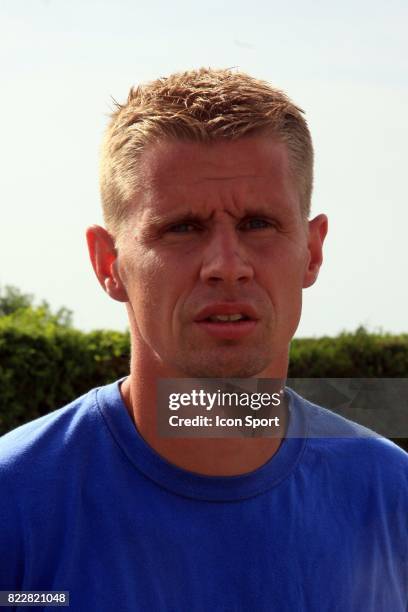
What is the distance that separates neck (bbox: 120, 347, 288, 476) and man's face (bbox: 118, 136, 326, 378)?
0.29 ft

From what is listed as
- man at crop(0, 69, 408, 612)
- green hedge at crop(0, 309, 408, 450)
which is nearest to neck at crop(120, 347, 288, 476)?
man at crop(0, 69, 408, 612)

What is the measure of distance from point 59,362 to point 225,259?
7.48 metres

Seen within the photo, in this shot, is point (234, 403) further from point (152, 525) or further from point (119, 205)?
point (119, 205)

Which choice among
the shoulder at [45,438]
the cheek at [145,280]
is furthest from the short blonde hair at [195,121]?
the shoulder at [45,438]

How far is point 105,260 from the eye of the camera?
2.77m

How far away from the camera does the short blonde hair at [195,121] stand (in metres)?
2.53

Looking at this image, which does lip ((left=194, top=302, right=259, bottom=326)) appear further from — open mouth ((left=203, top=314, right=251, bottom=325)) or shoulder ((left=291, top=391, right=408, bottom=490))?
shoulder ((left=291, top=391, right=408, bottom=490))

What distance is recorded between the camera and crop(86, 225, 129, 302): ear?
8.86 ft

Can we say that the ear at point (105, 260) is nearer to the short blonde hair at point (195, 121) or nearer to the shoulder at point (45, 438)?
the short blonde hair at point (195, 121)

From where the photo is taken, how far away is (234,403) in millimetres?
2576

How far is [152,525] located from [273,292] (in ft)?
2.34

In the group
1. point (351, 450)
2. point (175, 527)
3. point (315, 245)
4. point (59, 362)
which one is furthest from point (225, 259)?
point (59, 362)

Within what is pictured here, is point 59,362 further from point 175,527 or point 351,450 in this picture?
point 175,527

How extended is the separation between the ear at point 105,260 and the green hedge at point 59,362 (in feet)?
21.4
